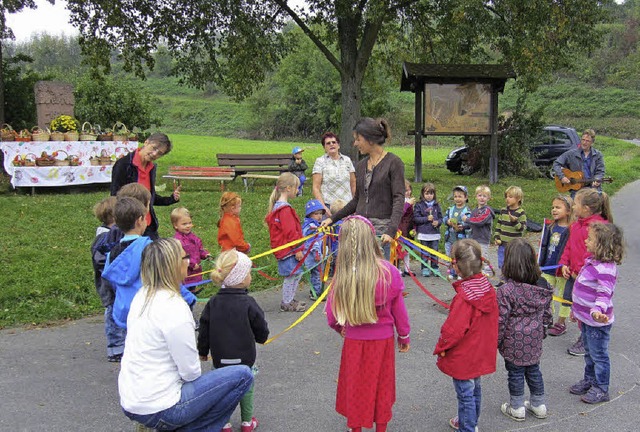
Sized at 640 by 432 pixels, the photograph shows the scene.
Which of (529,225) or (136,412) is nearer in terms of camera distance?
(136,412)

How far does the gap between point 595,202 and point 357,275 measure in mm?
2957

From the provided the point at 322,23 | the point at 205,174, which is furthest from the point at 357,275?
the point at 322,23

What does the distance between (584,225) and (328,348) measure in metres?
2.62

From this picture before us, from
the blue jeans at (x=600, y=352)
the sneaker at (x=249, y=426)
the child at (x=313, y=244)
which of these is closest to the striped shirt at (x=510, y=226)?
the child at (x=313, y=244)

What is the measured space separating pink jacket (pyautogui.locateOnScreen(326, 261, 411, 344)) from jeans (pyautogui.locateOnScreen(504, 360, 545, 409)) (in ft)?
3.34

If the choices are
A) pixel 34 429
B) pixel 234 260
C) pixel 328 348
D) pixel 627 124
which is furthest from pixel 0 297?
pixel 627 124

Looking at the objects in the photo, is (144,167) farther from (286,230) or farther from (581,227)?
(581,227)

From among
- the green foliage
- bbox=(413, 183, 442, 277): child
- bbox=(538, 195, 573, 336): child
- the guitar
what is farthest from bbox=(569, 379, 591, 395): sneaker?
the green foliage

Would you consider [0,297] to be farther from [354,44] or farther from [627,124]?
[627,124]

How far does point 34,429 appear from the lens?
4.09 metres

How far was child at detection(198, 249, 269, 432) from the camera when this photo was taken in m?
3.77

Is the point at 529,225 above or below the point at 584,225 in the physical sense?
below

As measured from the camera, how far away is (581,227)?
548 centimetres

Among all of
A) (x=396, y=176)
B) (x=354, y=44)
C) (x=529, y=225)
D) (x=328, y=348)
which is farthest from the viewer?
(x=354, y=44)
